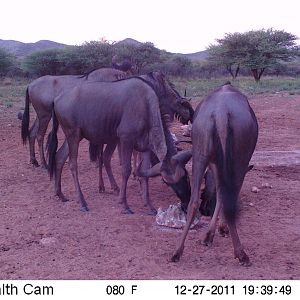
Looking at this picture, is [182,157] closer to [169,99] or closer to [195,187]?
[195,187]

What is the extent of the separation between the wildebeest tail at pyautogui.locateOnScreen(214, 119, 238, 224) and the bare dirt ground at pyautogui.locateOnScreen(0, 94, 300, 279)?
53 cm

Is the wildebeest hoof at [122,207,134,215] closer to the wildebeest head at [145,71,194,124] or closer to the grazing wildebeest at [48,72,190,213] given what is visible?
the grazing wildebeest at [48,72,190,213]

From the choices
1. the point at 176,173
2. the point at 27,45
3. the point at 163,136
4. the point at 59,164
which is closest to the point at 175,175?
the point at 176,173

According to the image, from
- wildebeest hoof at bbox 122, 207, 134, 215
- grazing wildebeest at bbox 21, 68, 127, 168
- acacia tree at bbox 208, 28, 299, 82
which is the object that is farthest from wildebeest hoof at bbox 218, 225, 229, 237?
acacia tree at bbox 208, 28, 299, 82

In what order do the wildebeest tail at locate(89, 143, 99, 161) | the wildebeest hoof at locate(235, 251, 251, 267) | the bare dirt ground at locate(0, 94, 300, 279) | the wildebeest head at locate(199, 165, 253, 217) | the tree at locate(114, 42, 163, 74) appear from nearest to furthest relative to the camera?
the bare dirt ground at locate(0, 94, 300, 279)
the wildebeest hoof at locate(235, 251, 251, 267)
the wildebeest head at locate(199, 165, 253, 217)
the wildebeest tail at locate(89, 143, 99, 161)
the tree at locate(114, 42, 163, 74)

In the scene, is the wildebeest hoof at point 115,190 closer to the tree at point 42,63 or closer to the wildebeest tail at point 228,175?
the wildebeest tail at point 228,175

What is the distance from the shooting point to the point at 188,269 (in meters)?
4.42

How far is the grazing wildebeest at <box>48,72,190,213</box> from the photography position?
616cm

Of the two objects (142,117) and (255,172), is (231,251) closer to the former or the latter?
(142,117)

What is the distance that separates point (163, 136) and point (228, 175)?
180 centimetres

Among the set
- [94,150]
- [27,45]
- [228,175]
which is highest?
[27,45]

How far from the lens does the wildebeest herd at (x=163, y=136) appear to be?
4465 millimetres

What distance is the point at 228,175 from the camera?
444cm
